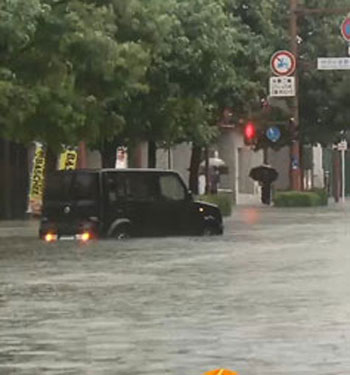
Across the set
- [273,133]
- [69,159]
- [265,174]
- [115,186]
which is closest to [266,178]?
[265,174]

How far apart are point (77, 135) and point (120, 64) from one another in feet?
14.5

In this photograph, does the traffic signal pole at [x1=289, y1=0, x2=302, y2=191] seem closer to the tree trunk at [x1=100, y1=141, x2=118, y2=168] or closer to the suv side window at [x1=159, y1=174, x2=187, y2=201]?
the tree trunk at [x1=100, y1=141, x2=118, y2=168]

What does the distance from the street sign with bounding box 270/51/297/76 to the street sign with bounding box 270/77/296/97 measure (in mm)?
220

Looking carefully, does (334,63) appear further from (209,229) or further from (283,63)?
(209,229)

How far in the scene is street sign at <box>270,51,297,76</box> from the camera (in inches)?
1818

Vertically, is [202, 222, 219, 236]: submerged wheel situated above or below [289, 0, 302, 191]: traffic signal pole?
below

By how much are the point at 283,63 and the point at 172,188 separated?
714 inches

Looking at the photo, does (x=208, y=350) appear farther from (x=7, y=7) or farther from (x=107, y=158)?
(x=107, y=158)

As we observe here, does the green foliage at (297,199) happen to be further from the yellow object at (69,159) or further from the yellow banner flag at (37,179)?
the yellow object at (69,159)

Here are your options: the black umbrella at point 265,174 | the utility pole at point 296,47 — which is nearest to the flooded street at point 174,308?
the utility pole at point 296,47

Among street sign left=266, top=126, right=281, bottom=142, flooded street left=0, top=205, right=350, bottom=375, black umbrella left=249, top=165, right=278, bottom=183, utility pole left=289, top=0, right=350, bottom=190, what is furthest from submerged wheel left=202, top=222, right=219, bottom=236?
black umbrella left=249, top=165, right=278, bottom=183

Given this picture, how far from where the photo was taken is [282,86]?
46406 millimetres

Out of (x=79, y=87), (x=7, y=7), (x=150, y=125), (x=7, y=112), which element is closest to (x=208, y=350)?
(x=7, y=7)

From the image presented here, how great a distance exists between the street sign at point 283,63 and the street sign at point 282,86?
220 millimetres
